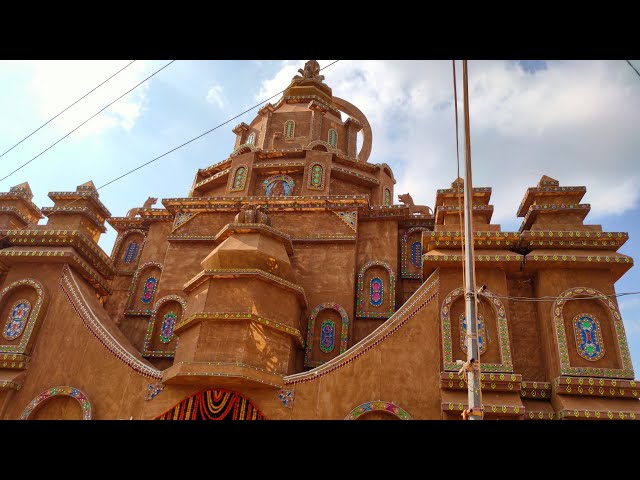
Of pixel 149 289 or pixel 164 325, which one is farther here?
pixel 149 289

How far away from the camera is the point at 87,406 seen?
41.3 ft

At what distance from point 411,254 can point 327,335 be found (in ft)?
13.9

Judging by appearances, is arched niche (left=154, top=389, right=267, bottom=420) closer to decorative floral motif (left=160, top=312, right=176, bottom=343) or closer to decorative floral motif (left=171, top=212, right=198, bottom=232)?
decorative floral motif (left=160, top=312, right=176, bottom=343)

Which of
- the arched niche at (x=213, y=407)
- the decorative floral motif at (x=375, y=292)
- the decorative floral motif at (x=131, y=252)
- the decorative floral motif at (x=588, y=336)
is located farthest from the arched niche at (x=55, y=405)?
the decorative floral motif at (x=588, y=336)

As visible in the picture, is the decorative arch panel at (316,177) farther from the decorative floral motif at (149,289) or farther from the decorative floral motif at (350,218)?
the decorative floral motif at (149,289)

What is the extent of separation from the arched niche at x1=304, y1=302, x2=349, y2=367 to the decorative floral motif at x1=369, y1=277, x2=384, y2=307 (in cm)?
117

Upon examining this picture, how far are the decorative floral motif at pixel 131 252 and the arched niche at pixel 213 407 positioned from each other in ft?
28.5

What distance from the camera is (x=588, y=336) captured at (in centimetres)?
1127

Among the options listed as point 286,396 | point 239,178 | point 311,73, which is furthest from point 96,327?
point 311,73

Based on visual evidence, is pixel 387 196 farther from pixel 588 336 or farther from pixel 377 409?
pixel 377 409

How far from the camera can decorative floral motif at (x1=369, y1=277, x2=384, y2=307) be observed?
1581 centimetres
